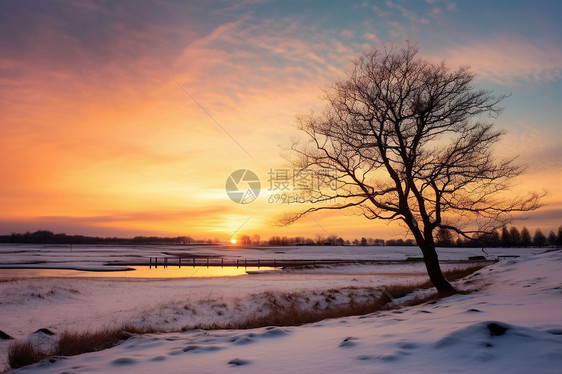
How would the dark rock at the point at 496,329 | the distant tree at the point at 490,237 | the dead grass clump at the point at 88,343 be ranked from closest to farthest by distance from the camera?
the dark rock at the point at 496,329 → the dead grass clump at the point at 88,343 → the distant tree at the point at 490,237

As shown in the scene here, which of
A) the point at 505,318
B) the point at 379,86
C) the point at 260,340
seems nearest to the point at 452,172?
the point at 379,86

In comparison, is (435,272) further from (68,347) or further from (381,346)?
(68,347)

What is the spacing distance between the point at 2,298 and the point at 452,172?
77.0 feet

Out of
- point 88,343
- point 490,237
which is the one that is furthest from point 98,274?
point 490,237

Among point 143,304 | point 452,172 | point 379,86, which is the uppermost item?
point 379,86

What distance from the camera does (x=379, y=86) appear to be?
50.8 ft

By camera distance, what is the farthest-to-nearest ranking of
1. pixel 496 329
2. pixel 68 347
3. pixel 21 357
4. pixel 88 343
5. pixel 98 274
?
pixel 98 274 → pixel 88 343 → pixel 68 347 → pixel 21 357 → pixel 496 329

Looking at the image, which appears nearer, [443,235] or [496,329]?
[496,329]

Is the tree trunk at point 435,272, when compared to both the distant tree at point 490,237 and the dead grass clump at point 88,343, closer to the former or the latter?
the distant tree at point 490,237

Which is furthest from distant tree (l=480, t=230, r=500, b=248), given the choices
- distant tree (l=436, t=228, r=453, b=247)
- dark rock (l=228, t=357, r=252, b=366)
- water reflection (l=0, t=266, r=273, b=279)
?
water reflection (l=0, t=266, r=273, b=279)

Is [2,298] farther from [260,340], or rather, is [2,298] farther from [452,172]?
[452,172]

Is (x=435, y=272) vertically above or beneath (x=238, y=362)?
above

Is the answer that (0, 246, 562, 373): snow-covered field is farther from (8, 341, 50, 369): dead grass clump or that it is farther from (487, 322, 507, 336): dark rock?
(8, 341, 50, 369): dead grass clump

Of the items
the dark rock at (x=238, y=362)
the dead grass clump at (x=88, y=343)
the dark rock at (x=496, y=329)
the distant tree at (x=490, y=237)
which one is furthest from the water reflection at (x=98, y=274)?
the dark rock at (x=496, y=329)
